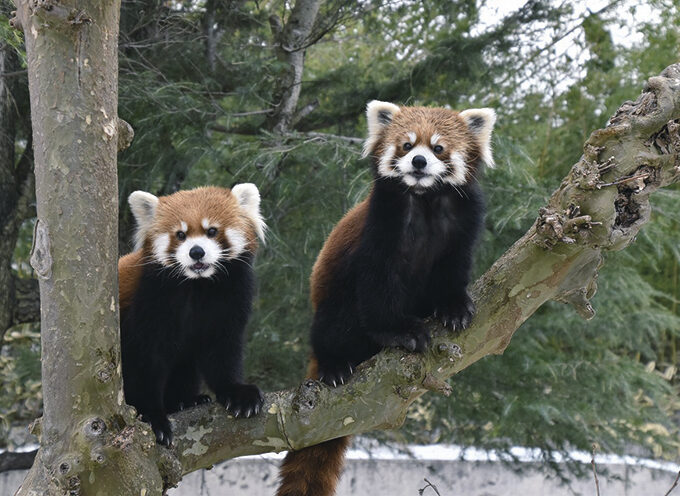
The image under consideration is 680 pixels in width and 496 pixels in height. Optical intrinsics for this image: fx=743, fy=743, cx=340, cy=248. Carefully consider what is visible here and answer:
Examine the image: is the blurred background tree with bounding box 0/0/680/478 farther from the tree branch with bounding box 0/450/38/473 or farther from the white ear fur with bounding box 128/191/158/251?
the white ear fur with bounding box 128/191/158/251

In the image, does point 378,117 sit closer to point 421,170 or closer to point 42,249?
point 421,170

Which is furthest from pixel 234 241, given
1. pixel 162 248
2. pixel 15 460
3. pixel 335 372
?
pixel 15 460

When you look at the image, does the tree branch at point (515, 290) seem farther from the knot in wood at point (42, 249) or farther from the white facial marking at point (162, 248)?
the knot in wood at point (42, 249)

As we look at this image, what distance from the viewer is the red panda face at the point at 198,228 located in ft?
8.42

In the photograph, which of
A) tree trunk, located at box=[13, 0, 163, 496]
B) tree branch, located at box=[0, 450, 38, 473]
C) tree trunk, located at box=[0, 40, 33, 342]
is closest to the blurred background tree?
tree trunk, located at box=[0, 40, 33, 342]

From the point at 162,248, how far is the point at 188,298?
0.69ft

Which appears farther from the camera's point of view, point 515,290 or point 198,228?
point 198,228

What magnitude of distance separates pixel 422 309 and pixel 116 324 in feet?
3.86

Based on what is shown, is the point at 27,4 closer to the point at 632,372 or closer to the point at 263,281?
the point at 263,281

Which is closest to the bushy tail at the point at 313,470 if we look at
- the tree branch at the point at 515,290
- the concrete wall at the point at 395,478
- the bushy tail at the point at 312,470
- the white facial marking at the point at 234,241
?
the bushy tail at the point at 312,470

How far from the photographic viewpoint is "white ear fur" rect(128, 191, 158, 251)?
2775 mm

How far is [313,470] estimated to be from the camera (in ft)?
8.89

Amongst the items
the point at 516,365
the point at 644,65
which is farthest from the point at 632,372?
the point at 644,65

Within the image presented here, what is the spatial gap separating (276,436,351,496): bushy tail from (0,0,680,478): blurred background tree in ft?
5.17
